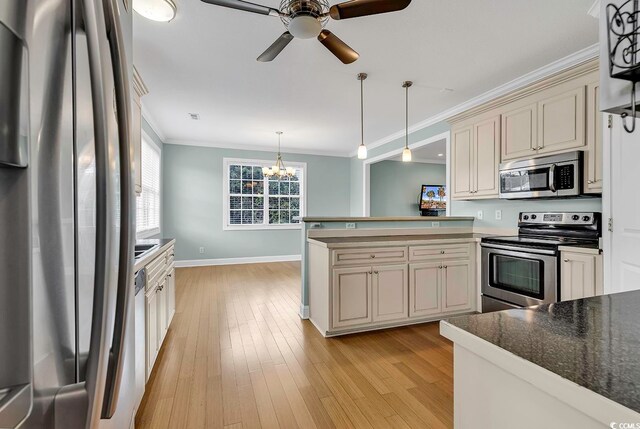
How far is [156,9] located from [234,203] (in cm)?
473

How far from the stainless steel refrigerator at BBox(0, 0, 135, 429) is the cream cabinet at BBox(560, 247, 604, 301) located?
2978mm

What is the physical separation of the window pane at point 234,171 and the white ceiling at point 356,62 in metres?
1.91

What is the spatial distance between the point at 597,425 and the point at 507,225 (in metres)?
3.51

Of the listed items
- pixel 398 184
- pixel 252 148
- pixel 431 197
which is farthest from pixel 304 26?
pixel 431 197

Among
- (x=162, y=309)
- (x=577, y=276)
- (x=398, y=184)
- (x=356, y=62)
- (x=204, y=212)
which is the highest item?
(x=356, y=62)

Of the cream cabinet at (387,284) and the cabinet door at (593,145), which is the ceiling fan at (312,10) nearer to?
the cream cabinet at (387,284)

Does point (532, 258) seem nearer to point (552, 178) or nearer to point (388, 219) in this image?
point (552, 178)

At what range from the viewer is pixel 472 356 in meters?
0.69

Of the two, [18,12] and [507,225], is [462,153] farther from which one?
[18,12]

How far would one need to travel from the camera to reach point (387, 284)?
9.25 ft

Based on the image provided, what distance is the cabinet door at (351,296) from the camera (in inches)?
104

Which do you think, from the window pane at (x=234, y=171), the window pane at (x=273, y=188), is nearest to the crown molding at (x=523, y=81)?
the window pane at (x=273, y=188)

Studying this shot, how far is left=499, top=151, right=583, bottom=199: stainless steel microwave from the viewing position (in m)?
2.55

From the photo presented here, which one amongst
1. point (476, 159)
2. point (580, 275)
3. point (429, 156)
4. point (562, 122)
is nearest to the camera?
point (580, 275)
